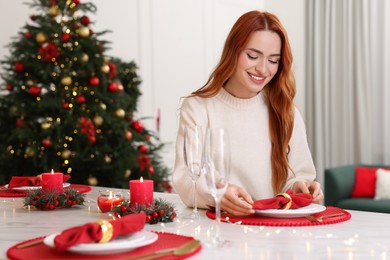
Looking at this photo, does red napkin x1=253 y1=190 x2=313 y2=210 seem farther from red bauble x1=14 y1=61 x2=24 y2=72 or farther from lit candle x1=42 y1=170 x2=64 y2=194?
red bauble x1=14 y1=61 x2=24 y2=72

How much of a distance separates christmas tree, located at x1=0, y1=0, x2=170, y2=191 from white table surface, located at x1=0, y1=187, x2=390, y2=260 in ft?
6.73

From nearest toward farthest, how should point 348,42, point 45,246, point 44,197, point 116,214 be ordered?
point 45,246, point 116,214, point 44,197, point 348,42

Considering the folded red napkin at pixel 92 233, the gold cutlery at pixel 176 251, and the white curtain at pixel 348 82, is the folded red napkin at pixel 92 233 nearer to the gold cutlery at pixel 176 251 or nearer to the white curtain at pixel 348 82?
the gold cutlery at pixel 176 251

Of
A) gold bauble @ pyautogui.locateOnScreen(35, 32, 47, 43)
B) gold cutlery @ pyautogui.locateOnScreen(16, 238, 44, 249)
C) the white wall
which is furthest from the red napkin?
the white wall

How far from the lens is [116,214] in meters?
1.65

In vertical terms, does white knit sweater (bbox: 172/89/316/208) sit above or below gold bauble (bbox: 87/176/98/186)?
above

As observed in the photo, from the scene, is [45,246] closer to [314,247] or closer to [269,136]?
[314,247]

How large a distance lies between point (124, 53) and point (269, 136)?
3.12 metres

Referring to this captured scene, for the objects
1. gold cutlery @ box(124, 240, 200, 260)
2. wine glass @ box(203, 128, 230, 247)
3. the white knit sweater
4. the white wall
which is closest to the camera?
gold cutlery @ box(124, 240, 200, 260)

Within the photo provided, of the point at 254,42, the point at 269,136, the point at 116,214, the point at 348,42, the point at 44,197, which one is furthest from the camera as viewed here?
the point at 348,42

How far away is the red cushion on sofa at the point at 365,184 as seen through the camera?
549 centimetres

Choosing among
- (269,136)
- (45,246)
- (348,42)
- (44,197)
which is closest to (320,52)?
(348,42)

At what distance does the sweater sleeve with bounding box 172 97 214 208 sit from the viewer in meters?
1.88

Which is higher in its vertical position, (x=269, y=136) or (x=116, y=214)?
(x=269, y=136)
